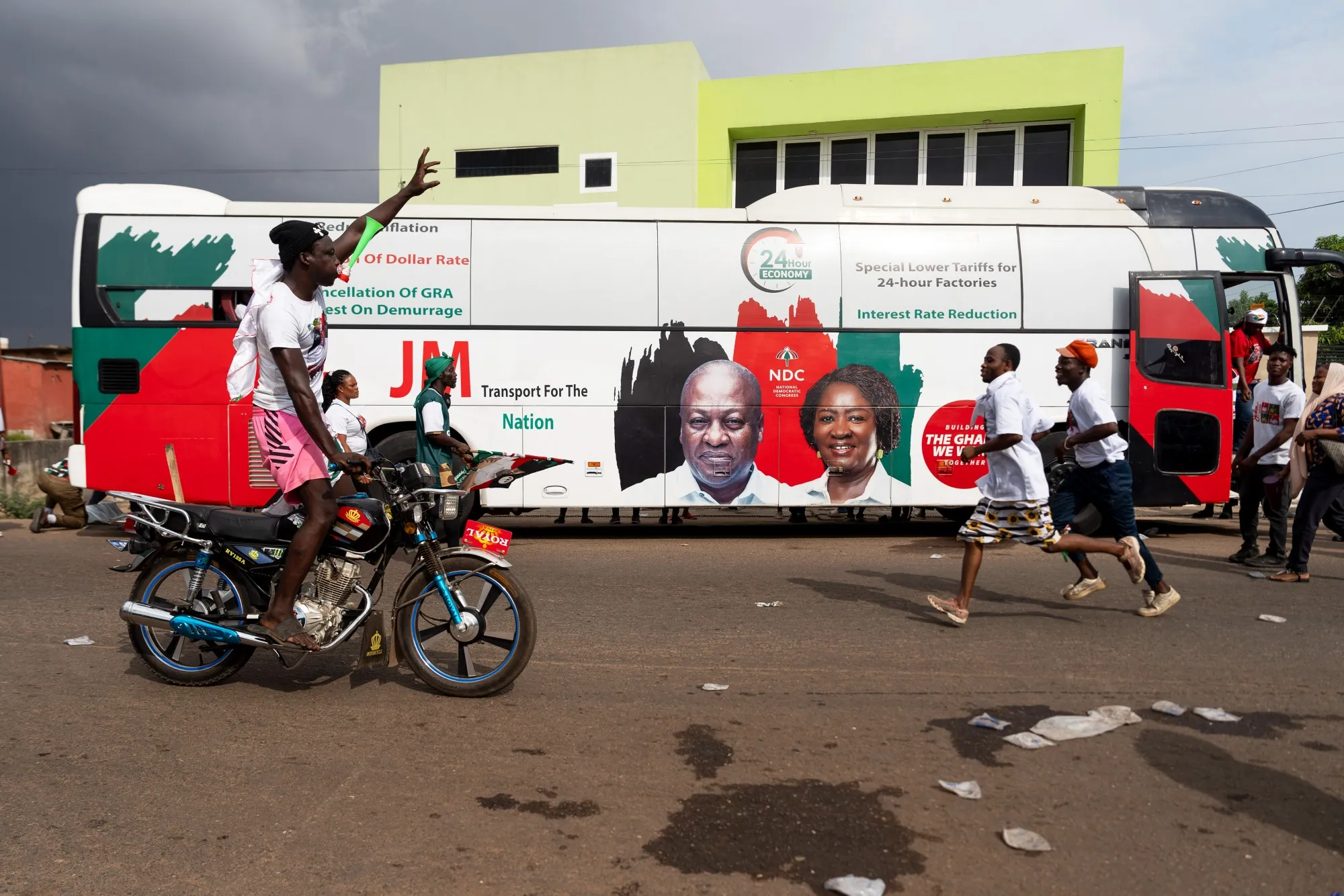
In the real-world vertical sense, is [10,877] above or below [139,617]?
below

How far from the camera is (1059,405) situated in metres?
10.2

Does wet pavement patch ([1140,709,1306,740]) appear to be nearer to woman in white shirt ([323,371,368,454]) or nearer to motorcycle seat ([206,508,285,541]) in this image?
motorcycle seat ([206,508,285,541])

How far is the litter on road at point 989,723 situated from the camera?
406cm

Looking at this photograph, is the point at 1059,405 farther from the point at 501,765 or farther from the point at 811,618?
the point at 501,765

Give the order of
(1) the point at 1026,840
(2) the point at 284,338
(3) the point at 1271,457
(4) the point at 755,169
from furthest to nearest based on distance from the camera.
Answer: (4) the point at 755,169, (3) the point at 1271,457, (2) the point at 284,338, (1) the point at 1026,840

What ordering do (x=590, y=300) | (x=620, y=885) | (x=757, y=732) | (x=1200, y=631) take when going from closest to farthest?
(x=620, y=885) → (x=757, y=732) → (x=1200, y=631) → (x=590, y=300)

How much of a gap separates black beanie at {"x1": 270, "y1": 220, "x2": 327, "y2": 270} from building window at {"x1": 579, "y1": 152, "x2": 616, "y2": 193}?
61.0 ft

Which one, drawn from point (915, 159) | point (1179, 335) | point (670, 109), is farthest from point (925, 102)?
point (1179, 335)

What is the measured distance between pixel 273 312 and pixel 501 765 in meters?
2.09

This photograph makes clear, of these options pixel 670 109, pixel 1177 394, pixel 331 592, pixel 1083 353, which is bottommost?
pixel 331 592

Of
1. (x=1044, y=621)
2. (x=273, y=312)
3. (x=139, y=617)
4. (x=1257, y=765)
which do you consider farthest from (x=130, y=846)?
(x=1044, y=621)

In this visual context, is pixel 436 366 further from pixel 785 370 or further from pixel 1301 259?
pixel 1301 259

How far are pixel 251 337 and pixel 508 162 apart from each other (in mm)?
19387

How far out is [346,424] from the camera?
7344mm
